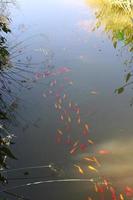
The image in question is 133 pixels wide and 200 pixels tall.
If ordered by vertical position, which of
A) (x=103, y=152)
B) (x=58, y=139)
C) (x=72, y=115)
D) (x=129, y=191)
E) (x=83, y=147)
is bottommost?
(x=129, y=191)

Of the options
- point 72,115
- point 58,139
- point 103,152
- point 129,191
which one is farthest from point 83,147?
point 129,191

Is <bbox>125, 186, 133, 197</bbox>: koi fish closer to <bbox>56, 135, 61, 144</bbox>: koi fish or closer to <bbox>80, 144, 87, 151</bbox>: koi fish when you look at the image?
<bbox>80, 144, 87, 151</bbox>: koi fish

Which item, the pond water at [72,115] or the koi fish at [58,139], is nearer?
the pond water at [72,115]

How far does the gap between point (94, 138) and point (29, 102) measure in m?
2.00

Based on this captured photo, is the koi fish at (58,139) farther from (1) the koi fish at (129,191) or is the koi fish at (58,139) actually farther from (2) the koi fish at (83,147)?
(1) the koi fish at (129,191)

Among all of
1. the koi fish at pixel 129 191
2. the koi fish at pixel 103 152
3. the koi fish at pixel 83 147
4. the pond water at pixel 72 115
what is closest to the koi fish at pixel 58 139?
the pond water at pixel 72 115

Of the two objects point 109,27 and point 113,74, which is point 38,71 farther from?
point 109,27

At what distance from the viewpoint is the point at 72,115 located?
8.38 meters

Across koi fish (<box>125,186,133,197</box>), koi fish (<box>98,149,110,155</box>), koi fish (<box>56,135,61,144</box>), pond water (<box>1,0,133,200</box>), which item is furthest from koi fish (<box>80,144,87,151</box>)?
koi fish (<box>125,186,133,197</box>)

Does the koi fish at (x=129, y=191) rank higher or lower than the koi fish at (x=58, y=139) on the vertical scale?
lower

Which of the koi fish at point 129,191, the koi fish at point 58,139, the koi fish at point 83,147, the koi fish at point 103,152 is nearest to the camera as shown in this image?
the koi fish at point 129,191

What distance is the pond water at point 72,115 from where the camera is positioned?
21.4 ft

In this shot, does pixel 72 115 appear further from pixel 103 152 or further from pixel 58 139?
pixel 103 152

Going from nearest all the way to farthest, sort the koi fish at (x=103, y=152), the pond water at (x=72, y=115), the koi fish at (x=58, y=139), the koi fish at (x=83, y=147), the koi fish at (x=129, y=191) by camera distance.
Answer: the koi fish at (x=129, y=191) → the pond water at (x=72, y=115) → the koi fish at (x=103, y=152) → the koi fish at (x=83, y=147) → the koi fish at (x=58, y=139)
